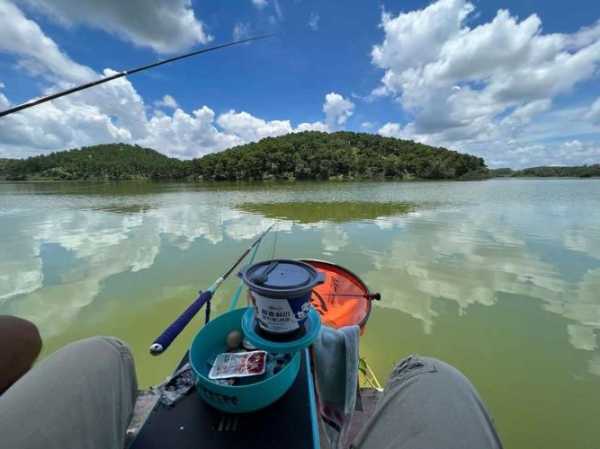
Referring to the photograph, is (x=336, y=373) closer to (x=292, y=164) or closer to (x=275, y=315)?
(x=275, y=315)

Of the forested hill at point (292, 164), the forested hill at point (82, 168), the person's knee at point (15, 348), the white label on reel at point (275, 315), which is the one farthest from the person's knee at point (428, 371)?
the forested hill at point (82, 168)

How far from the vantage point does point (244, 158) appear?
257 ft

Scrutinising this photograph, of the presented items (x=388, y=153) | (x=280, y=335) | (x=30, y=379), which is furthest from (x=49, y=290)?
(x=388, y=153)

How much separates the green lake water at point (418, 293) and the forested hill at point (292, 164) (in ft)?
227

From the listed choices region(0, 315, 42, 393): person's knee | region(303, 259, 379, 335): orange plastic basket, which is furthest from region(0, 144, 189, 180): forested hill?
region(0, 315, 42, 393): person's knee

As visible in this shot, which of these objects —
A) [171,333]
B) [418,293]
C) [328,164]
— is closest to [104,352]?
[171,333]

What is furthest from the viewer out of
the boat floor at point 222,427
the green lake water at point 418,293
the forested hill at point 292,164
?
the forested hill at point 292,164

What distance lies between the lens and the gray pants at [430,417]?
97 cm

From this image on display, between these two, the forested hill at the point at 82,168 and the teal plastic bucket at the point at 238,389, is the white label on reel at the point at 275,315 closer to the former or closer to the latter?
the teal plastic bucket at the point at 238,389

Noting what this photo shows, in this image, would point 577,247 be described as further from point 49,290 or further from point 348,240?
point 49,290

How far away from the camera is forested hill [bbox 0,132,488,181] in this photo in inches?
2955

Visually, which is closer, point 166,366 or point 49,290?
point 166,366

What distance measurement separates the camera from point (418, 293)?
430cm

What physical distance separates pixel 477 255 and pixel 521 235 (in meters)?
3.22
